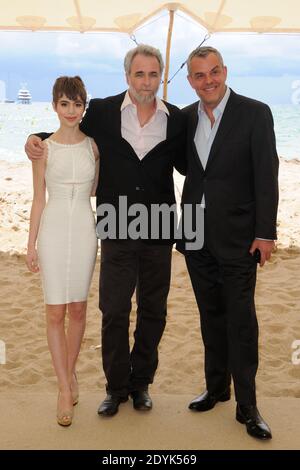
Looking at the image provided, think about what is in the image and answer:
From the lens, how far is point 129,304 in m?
2.71

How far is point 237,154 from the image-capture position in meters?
2.49

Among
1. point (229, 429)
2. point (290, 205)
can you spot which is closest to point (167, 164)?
point (229, 429)

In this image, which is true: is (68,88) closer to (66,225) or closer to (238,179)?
(66,225)

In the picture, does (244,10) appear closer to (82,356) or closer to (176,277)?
(176,277)

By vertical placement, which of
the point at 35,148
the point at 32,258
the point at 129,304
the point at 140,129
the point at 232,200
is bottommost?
the point at 129,304

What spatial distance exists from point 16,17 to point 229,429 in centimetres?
664

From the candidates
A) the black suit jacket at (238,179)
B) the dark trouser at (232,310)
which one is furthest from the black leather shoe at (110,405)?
the black suit jacket at (238,179)

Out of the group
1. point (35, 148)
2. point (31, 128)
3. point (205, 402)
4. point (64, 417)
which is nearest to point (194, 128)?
point (35, 148)

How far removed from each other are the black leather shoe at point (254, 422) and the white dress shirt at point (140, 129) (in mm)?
1293

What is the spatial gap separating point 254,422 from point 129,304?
2.63 feet

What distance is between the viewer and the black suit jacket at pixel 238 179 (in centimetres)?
245

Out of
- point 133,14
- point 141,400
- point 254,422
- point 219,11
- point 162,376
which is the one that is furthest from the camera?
point 133,14

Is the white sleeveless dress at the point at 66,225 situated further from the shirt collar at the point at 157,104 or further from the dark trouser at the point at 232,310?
the dark trouser at the point at 232,310

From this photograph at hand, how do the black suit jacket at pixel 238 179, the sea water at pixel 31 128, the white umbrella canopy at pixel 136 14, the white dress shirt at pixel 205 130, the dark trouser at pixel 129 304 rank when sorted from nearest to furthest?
the black suit jacket at pixel 238 179
the white dress shirt at pixel 205 130
the dark trouser at pixel 129 304
the white umbrella canopy at pixel 136 14
the sea water at pixel 31 128
